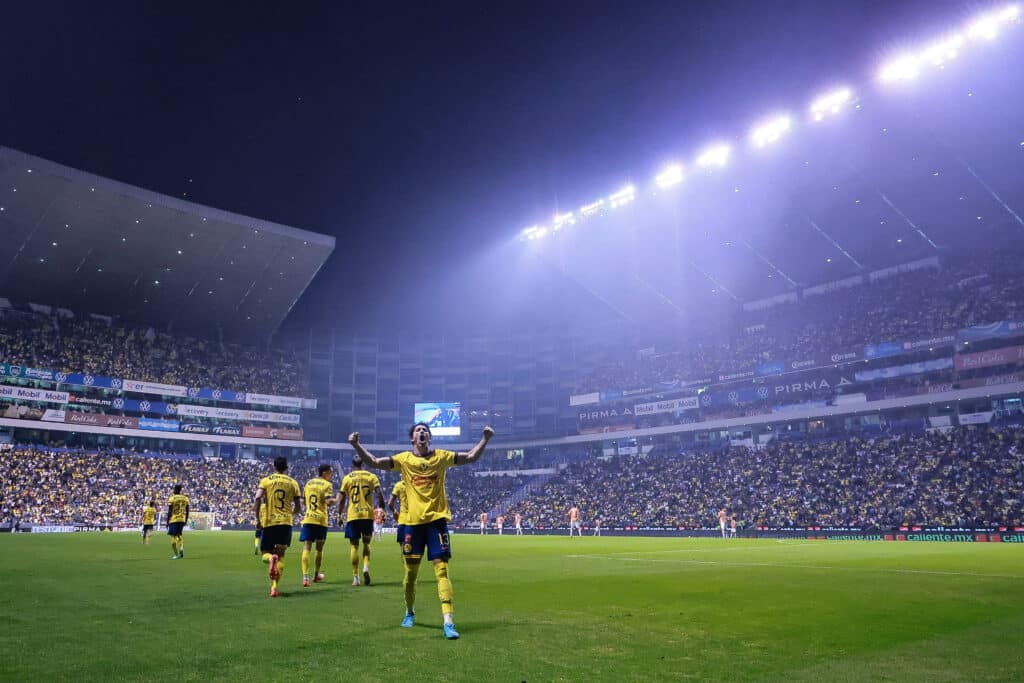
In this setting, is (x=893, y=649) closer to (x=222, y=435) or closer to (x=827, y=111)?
(x=827, y=111)

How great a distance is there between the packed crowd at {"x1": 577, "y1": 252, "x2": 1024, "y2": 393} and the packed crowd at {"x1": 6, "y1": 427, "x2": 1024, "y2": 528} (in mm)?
7935

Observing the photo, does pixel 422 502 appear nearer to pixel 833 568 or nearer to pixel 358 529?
pixel 358 529

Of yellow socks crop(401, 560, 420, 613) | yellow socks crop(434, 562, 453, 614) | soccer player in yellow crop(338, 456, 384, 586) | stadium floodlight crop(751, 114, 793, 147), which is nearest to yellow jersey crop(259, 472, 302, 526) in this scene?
soccer player in yellow crop(338, 456, 384, 586)

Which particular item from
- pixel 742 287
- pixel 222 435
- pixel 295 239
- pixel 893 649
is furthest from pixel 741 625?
pixel 222 435

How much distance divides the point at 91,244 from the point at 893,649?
60.3m

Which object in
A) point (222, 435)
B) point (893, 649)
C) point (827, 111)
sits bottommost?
point (893, 649)

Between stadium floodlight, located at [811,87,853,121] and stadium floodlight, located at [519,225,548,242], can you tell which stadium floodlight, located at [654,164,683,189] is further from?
stadium floodlight, located at [519,225,548,242]

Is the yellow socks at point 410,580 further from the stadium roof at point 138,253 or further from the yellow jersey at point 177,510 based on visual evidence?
the stadium roof at point 138,253

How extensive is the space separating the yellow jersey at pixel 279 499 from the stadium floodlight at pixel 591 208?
5075 centimetres

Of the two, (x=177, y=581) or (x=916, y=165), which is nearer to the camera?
(x=177, y=581)

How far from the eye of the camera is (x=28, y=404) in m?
56.9

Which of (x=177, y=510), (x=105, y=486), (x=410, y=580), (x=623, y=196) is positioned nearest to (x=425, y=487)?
(x=410, y=580)

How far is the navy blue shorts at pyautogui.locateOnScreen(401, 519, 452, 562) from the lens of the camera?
793 cm

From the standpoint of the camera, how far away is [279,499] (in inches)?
452
